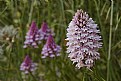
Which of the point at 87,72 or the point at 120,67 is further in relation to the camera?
the point at 120,67

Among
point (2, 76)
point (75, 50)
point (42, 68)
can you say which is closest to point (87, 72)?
point (75, 50)

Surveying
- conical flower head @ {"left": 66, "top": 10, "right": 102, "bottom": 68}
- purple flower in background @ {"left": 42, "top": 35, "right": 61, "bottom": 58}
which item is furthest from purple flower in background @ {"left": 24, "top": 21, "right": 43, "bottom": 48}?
conical flower head @ {"left": 66, "top": 10, "right": 102, "bottom": 68}

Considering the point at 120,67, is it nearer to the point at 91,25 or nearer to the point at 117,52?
the point at 117,52

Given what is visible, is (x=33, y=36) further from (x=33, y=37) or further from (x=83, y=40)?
(x=83, y=40)

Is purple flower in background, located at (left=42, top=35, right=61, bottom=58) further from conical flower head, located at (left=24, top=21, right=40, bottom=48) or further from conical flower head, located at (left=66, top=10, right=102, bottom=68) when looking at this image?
conical flower head, located at (left=66, top=10, right=102, bottom=68)

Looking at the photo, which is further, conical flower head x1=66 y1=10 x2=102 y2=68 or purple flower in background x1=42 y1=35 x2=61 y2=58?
purple flower in background x1=42 y1=35 x2=61 y2=58

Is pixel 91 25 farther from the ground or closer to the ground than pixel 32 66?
farther from the ground

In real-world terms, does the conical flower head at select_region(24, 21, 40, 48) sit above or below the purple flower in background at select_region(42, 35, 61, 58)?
above

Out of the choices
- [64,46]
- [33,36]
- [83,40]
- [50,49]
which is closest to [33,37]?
[33,36]
